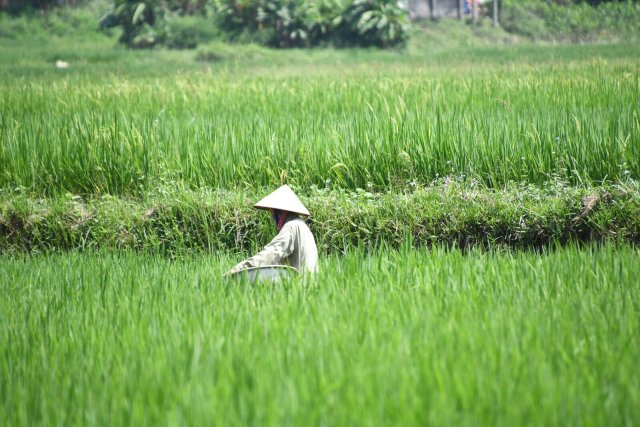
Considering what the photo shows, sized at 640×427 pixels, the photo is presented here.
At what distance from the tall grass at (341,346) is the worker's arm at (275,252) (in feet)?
0.50

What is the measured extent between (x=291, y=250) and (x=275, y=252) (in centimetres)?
8

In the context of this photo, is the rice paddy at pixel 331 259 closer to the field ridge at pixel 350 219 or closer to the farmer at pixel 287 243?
the field ridge at pixel 350 219

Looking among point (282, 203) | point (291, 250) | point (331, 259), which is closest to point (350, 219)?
point (331, 259)

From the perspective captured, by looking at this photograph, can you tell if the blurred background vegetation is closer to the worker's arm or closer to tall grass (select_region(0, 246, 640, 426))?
the worker's arm

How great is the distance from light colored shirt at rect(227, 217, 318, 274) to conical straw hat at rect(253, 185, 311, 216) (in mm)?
63

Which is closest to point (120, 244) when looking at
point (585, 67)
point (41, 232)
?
point (41, 232)

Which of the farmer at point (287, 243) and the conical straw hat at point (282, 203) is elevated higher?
the conical straw hat at point (282, 203)

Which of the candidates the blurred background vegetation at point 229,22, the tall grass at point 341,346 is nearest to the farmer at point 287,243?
the tall grass at point 341,346

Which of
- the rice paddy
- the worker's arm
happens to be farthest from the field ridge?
the worker's arm

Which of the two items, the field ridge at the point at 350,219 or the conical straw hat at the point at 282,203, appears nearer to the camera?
the conical straw hat at the point at 282,203

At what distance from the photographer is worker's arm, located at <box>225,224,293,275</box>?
3.93 metres

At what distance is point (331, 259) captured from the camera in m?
4.59

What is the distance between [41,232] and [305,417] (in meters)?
3.83

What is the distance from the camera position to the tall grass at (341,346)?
96.1 inches
